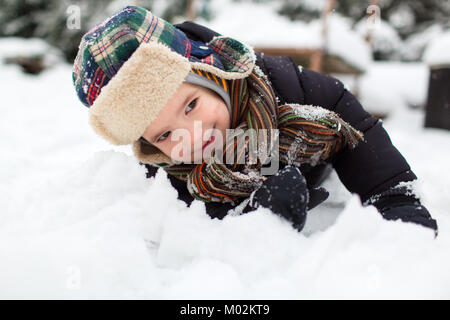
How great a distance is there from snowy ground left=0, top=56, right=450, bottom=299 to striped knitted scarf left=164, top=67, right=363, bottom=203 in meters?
0.15

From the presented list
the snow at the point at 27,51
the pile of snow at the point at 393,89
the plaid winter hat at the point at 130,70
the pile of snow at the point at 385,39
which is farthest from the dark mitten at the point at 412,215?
the pile of snow at the point at 385,39

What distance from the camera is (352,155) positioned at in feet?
3.14

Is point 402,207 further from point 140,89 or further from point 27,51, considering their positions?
point 27,51

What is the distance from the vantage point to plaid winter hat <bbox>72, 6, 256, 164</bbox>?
2.52ft

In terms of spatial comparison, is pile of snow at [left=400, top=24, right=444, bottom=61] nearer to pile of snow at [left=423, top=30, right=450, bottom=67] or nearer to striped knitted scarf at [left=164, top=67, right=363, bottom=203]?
pile of snow at [left=423, top=30, right=450, bottom=67]

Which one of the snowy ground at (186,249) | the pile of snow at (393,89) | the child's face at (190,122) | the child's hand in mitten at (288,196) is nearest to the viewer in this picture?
the snowy ground at (186,249)

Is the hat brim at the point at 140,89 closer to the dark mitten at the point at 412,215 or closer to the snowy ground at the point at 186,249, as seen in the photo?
the snowy ground at the point at 186,249

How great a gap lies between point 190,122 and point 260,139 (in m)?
0.19

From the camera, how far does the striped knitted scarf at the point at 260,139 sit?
2.86ft

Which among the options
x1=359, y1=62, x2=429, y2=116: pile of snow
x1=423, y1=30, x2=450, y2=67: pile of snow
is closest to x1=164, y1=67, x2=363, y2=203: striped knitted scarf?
x1=423, y1=30, x2=450, y2=67: pile of snow

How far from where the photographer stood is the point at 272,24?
12.4 feet

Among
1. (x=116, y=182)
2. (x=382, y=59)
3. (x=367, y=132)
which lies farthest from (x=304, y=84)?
(x=382, y=59)

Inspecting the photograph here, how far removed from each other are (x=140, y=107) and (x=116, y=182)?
26 centimetres
